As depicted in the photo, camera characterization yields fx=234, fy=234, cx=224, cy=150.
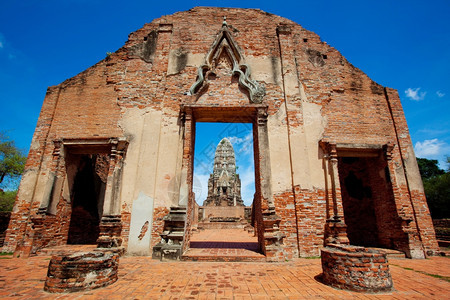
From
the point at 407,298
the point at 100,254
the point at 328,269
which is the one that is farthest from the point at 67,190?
the point at 407,298

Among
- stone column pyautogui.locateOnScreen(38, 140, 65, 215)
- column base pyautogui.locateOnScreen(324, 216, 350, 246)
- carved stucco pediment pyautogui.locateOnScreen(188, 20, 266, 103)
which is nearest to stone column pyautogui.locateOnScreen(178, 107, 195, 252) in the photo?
carved stucco pediment pyautogui.locateOnScreen(188, 20, 266, 103)

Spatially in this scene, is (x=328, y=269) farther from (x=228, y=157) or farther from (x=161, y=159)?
(x=228, y=157)

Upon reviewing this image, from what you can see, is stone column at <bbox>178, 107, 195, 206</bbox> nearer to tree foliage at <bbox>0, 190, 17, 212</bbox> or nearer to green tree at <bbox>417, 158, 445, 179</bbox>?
tree foliage at <bbox>0, 190, 17, 212</bbox>

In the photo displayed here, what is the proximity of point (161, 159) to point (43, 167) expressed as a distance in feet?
14.5

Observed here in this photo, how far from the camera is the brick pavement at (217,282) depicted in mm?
3846

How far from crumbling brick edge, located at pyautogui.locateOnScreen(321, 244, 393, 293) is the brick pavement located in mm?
143

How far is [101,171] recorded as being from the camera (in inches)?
470

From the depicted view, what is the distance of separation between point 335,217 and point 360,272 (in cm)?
355

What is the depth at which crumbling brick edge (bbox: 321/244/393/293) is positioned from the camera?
401 centimetres

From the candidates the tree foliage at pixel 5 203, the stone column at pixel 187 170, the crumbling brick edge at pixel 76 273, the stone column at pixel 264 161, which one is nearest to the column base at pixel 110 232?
the stone column at pixel 187 170

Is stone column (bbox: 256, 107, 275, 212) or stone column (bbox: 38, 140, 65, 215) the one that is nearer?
stone column (bbox: 256, 107, 275, 212)

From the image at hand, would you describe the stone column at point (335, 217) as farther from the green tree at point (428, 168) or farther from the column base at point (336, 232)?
the green tree at point (428, 168)

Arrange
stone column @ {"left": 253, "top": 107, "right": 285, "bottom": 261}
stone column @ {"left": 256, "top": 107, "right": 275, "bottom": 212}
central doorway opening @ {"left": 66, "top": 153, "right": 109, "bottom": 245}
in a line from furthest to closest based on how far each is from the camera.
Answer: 1. central doorway opening @ {"left": 66, "top": 153, "right": 109, "bottom": 245}
2. stone column @ {"left": 256, "top": 107, "right": 275, "bottom": 212}
3. stone column @ {"left": 253, "top": 107, "right": 285, "bottom": 261}

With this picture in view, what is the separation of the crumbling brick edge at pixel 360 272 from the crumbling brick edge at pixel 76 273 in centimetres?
419
